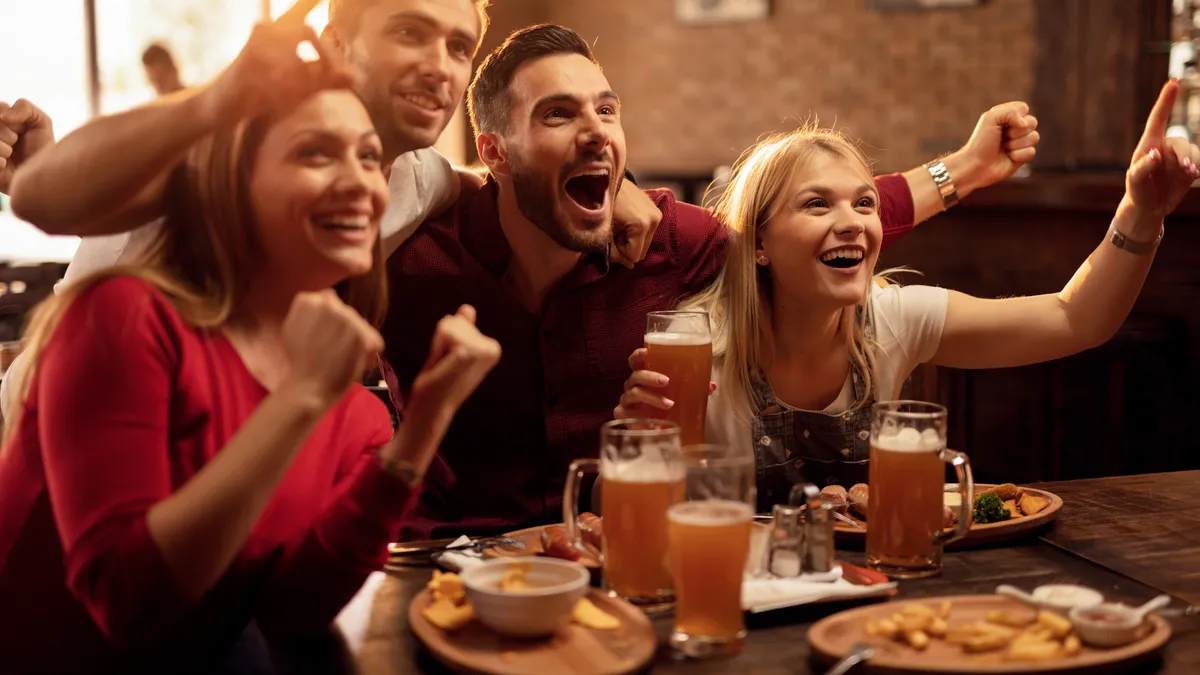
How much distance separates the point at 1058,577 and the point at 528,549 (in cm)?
69

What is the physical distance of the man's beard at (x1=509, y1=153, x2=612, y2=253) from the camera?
2.16 meters

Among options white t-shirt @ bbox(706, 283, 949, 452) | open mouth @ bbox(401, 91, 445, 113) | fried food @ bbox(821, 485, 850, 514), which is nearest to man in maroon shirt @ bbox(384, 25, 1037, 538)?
open mouth @ bbox(401, 91, 445, 113)

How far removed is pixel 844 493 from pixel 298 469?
829mm

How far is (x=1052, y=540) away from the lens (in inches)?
67.4

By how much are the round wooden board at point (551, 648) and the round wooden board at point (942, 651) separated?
7.5 inches

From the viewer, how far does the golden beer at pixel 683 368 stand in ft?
5.77

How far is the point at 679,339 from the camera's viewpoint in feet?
5.77

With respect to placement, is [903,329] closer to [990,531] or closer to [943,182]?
[943,182]

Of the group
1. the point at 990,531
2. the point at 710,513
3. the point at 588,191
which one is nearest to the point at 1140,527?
the point at 990,531

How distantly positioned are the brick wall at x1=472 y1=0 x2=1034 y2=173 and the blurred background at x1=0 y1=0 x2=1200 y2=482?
11 millimetres

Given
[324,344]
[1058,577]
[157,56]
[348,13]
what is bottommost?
[1058,577]

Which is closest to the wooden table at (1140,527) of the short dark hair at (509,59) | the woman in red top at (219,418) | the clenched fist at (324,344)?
the woman in red top at (219,418)

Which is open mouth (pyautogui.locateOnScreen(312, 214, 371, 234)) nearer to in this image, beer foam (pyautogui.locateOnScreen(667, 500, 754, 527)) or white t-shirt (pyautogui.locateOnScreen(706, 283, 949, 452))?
beer foam (pyautogui.locateOnScreen(667, 500, 754, 527))

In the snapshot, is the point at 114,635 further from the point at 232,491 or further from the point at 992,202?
the point at 992,202
